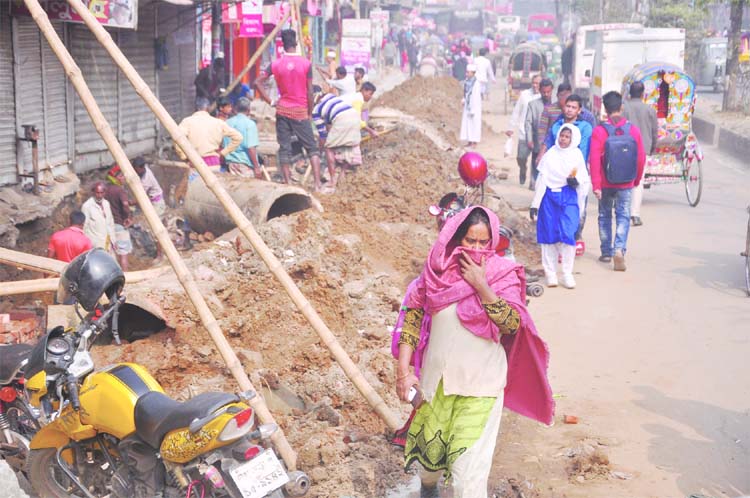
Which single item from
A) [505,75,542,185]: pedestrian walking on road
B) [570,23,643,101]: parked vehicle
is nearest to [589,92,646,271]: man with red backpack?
[505,75,542,185]: pedestrian walking on road

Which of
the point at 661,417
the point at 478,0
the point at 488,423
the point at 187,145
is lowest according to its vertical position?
the point at 661,417

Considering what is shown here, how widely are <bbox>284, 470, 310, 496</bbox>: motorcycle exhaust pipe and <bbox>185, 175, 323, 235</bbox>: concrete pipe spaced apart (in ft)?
17.2

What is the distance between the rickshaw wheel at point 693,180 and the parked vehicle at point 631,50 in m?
7.21

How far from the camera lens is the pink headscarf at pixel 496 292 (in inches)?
160

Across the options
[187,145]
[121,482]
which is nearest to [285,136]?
[187,145]

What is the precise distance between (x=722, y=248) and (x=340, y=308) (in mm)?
5567

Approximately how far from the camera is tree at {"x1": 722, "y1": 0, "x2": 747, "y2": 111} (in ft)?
75.5

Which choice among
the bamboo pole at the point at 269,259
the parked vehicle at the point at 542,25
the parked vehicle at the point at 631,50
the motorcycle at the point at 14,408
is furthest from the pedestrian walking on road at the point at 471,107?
the parked vehicle at the point at 542,25

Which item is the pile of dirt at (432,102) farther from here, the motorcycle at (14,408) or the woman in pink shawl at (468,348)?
the woman in pink shawl at (468,348)

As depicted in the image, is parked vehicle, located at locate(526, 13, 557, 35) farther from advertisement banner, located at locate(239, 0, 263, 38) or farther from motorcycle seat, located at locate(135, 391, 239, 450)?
motorcycle seat, located at locate(135, 391, 239, 450)

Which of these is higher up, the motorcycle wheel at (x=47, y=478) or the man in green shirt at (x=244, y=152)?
the man in green shirt at (x=244, y=152)

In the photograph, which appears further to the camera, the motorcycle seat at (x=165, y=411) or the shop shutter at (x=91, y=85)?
the shop shutter at (x=91, y=85)

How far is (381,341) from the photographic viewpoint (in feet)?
23.9

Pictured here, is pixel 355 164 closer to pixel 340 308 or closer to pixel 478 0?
pixel 340 308
